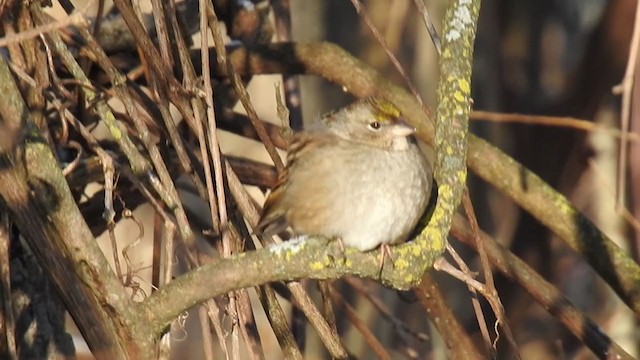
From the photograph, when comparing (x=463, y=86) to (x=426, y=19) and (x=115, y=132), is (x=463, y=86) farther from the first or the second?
(x=115, y=132)

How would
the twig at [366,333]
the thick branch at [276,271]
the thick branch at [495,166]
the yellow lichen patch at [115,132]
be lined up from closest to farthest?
the thick branch at [276,271], the yellow lichen patch at [115,132], the thick branch at [495,166], the twig at [366,333]

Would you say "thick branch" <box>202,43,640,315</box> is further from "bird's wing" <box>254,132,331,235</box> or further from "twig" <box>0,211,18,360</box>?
"twig" <box>0,211,18,360</box>

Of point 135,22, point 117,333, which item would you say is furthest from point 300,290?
point 135,22

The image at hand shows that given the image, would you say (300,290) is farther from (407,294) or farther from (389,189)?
(407,294)

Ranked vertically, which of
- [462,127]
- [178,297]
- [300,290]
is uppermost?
[462,127]

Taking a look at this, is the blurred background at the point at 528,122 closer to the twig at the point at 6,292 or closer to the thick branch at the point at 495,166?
the thick branch at the point at 495,166

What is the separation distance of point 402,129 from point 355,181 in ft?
0.71

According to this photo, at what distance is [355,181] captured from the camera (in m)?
2.89

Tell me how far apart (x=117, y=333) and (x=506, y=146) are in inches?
127

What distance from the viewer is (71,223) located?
236 centimetres

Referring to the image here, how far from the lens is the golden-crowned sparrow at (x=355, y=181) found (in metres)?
2.73

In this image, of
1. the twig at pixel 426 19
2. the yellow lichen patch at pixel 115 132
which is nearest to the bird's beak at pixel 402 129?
the twig at pixel 426 19

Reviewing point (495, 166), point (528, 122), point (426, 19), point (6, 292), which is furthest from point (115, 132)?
point (528, 122)

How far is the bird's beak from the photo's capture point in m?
3.00
